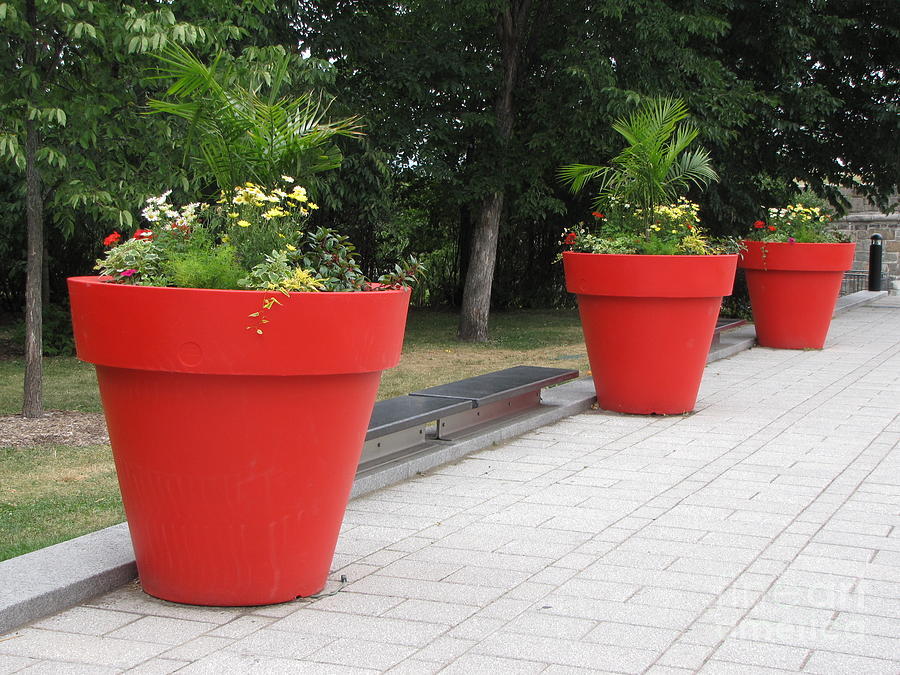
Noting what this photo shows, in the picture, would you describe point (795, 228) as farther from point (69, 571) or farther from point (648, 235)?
point (69, 571)

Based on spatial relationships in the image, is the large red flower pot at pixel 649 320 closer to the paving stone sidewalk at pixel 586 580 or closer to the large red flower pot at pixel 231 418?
the paving stone sidewalk at pixel 586 580

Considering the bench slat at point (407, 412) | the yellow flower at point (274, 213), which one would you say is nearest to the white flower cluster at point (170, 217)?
the yellow flower at point (274, 213)

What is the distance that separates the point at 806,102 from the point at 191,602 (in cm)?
1316

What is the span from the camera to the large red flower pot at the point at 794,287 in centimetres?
1093

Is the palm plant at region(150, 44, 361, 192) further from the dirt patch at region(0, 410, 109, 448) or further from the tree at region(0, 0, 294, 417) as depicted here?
the dirt patch at region(0, 410, 109, 448)

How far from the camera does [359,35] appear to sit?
39.1 ft

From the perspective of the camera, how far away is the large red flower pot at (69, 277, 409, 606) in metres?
3.39

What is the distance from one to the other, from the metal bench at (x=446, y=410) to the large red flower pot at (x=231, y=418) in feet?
5.98

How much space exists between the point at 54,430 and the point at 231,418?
3.85 metres

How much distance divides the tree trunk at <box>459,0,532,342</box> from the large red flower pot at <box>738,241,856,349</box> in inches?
122

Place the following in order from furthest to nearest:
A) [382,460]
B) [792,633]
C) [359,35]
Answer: [359,35], [382,460], [792,633]

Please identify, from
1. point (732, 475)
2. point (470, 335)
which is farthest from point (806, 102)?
point (732, 475)

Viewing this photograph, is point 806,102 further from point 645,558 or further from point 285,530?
point 285,530

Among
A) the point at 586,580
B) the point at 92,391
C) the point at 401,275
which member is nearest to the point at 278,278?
the point at 401,275
